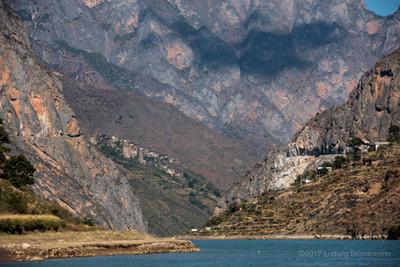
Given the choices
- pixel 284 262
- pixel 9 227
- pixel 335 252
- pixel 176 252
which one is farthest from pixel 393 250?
pixel 9 227

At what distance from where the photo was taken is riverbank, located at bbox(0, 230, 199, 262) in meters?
133

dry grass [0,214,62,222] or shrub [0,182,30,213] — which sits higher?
shrub [0,182,30,213]

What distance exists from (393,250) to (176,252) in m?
38.4

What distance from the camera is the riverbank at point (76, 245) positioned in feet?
435

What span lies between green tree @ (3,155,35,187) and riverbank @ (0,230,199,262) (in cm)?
1984

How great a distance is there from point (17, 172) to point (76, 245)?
4617cm

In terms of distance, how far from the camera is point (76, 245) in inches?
5595

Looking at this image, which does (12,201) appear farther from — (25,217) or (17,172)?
(17,172)

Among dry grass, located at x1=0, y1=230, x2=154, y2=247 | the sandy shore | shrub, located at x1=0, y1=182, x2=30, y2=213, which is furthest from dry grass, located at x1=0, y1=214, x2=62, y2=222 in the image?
the sandy shore

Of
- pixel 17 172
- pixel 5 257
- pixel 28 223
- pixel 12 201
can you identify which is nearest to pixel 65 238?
pixel 28 223

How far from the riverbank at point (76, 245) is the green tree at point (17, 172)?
781 inches

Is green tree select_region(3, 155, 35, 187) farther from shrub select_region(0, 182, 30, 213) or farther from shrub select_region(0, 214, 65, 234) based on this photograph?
shrub select_region(0, 214, 65, 234)

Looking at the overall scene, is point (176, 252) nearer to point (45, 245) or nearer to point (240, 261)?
point (240, 261)

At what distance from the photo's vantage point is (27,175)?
187 m
